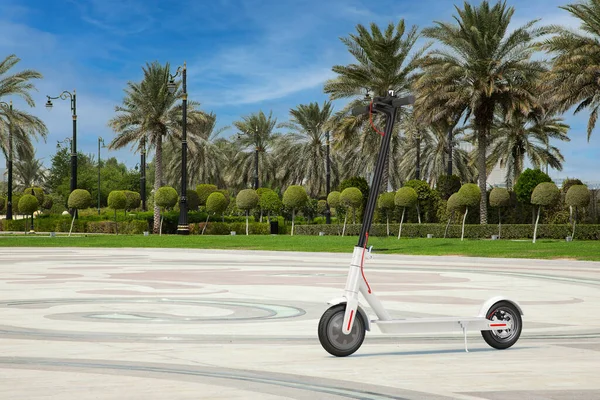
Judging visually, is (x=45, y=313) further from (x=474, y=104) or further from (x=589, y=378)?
(x=474, y=104)

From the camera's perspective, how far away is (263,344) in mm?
8148

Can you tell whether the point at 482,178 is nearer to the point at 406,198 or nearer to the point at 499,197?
the point at 499,197

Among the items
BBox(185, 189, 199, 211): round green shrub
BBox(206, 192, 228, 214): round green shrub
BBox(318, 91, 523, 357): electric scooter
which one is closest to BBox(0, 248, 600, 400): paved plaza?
BBox(318, 91, 523, 357): electric scooter

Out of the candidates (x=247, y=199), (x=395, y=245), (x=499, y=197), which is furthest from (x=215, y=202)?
(x=395, y=245)

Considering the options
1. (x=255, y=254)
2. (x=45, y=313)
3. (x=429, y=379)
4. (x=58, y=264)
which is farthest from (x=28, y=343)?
(x=255, y=254)

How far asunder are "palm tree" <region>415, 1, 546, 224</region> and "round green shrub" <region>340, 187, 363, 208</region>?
7.14 meters

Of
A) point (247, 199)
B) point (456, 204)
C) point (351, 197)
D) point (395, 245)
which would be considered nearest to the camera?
point (395, 245)

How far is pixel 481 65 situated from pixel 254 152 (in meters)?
32.4

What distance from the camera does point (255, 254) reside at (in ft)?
97.5

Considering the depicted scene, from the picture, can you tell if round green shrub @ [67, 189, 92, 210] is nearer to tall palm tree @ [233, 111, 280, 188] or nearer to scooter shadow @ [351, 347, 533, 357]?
tall palm tree @ [233, 111, 280, 188]

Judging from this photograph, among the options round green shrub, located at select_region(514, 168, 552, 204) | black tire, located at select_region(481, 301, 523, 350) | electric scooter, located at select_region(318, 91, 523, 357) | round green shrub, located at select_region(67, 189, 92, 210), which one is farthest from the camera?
round green shrub, located at select_region(67, 189, 92, 210)

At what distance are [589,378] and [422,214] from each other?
4013 cm

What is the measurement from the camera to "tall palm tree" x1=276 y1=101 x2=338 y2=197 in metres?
62.3

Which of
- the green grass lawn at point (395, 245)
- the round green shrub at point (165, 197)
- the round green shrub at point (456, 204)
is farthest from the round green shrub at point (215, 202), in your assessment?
the round green shrub at point (456, 204)
